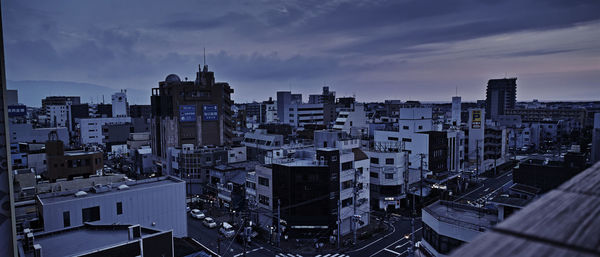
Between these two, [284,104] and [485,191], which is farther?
[284,104]

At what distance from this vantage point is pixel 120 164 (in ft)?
221

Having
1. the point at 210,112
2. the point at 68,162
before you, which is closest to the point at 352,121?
the point at 210,112

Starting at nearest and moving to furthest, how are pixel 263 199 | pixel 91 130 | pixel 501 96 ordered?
pixel 263 199
pixel 91 130
pixel 501 96

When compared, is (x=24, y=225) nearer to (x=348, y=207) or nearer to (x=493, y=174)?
(x=348, y=207)

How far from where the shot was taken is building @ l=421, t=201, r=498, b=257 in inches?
667

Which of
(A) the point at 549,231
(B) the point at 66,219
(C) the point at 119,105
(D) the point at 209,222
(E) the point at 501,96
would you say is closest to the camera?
(A) the point at 549,231

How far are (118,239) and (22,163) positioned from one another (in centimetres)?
4058

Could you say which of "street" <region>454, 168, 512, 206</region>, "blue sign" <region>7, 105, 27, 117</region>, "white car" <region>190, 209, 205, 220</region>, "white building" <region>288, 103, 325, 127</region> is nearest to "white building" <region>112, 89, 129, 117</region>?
"white building" <region>288, 103, 325, 127</region>

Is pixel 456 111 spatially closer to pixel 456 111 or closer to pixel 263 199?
pixel 456 111

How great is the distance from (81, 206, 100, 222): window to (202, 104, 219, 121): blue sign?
3928 centimetres

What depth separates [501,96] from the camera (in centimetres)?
14325

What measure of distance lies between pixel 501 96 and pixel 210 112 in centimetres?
12430

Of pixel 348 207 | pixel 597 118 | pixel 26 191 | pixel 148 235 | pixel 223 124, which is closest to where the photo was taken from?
pixel 148 235

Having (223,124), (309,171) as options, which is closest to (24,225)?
(309,171)
